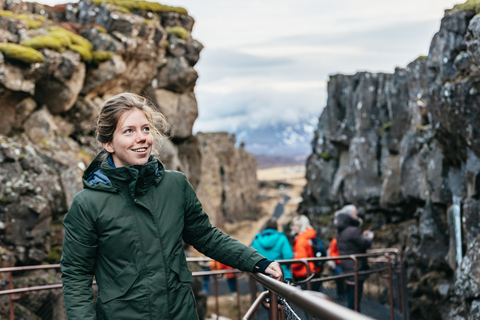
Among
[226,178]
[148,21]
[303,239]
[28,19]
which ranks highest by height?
[148,21]

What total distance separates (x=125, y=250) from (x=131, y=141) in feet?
2.19

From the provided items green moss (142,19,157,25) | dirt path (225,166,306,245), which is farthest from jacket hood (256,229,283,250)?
dirt path (225,166,306,245)

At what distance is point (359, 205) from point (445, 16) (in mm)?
21676

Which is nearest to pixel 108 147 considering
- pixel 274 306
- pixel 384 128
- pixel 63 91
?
pixel 274 306

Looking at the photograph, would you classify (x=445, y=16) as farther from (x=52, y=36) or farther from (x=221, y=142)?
(x=221, y=142)

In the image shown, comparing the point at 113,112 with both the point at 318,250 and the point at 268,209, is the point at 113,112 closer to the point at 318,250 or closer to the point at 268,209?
the point at 318,250

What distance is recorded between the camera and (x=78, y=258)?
2682 mm

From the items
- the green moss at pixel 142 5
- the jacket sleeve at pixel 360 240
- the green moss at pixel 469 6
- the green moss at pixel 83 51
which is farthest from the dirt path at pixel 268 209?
the jacket sleeve at pixel 360 240

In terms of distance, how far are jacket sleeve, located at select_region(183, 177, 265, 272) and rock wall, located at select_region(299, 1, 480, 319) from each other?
8.35m

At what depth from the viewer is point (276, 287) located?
2594 mm

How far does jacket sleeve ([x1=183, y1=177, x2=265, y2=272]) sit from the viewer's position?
10.1ft

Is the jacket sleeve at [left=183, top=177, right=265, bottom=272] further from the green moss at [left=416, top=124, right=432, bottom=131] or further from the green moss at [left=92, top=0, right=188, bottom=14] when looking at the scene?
the green moss at [left=92, top=0, right=188, bottom=14]

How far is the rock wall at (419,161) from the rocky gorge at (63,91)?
9351mm

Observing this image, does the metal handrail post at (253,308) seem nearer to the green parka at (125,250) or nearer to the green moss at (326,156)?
the green parka at (125,250)
